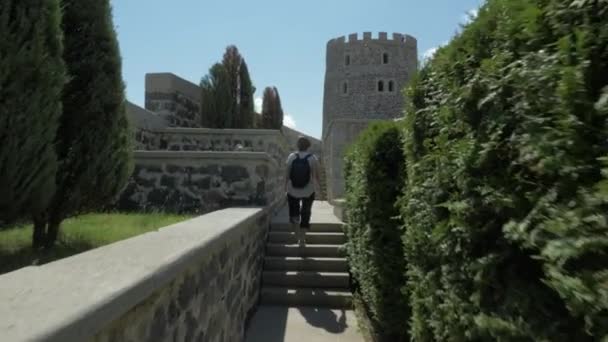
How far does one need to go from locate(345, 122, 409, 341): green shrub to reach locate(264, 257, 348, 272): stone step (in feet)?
4.53

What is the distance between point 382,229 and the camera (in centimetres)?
388

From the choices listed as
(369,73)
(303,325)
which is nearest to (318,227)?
(303,325)

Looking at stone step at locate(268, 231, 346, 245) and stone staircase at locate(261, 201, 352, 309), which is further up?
stone step at locate(268, 231, 346, 245)

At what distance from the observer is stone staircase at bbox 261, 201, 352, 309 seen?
220 inches

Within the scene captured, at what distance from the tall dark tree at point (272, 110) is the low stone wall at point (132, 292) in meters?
18.6

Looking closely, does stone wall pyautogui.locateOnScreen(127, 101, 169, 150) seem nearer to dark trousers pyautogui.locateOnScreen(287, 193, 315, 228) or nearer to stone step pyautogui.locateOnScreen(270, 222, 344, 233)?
stone step pyautogui.locateOnScreen(270, 222, 344, 233)

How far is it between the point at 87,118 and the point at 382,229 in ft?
10.1

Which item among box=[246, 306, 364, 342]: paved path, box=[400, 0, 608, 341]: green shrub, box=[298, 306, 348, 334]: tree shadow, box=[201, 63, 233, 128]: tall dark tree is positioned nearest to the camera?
box=[400, 0, 608, 341]: green shrub

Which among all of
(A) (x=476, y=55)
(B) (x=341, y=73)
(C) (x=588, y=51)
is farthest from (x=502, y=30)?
(B) (x=341, y=73)

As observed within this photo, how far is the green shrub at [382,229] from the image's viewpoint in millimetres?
3684

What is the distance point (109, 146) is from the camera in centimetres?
396

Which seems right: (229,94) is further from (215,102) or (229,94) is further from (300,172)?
(300,172)

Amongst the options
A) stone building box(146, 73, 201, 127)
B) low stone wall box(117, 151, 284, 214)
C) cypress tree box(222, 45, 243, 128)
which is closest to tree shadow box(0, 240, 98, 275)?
low stone wall box(117, 151, 284, 214)

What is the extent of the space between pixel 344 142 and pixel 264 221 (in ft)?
24.2
